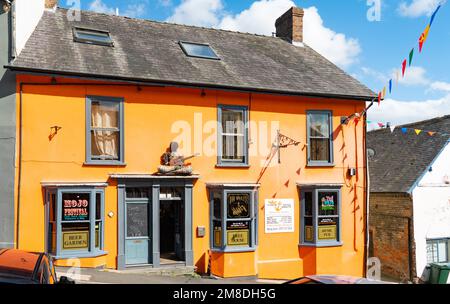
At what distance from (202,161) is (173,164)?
1011 millimetres

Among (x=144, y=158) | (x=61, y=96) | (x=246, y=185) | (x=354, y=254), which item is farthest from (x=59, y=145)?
(x=354, y=254)

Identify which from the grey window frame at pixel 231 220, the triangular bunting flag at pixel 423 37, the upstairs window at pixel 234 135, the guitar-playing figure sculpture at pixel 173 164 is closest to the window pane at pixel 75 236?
the guitar-playing figure sculpture at pixel 173 164

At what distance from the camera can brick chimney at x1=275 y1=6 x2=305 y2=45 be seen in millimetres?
18953

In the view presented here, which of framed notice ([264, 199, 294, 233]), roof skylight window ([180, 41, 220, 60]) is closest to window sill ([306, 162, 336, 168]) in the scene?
framed notice ([264, 199, 294, 233])

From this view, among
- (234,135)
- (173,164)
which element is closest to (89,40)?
(173,164)

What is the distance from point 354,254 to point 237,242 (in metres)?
4.52

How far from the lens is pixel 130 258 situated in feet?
42.0

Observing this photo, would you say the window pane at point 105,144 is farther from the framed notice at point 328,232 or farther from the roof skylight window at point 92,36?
the framed notice at point 328,232

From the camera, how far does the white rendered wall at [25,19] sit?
1223 centimetres

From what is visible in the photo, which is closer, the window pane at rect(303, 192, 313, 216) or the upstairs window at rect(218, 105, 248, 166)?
the upstairs window at rect(218, 105, 248, 166)

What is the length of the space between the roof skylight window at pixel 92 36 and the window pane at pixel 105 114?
99.0 inches

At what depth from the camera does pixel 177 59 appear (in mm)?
14711

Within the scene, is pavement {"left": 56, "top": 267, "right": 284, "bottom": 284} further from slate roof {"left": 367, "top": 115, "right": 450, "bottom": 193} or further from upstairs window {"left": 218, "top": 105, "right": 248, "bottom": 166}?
slate roof {"left": 367, "top": 115, "right": 450, "bottom": 193}

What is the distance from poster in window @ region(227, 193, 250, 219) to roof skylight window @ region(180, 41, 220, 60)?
5.04 m
